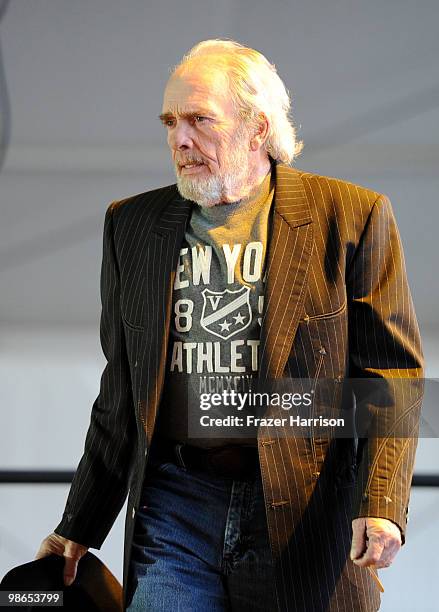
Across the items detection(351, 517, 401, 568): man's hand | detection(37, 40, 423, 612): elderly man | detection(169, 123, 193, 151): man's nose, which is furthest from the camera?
detection(169, 123, 193, 151): man's nose

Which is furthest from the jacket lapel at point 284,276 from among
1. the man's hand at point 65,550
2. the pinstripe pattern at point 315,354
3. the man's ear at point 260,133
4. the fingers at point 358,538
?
the man's hand at point 65,550

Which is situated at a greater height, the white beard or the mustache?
the mustache

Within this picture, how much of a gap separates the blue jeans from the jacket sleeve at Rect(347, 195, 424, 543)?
0.19m

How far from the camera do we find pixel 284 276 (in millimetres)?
1890

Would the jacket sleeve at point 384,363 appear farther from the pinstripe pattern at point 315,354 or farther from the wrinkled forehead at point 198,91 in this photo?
the wrinkled forehead at point 198,91

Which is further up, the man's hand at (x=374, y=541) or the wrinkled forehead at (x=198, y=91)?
the wrinkled forehead at (x=198, y=91)

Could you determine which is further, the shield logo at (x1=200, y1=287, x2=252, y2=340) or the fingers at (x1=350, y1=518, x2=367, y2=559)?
the shield logo at (x1=200, y1=287, x2=252, y2=340)

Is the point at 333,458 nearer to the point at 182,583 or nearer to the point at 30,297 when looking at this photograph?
the point at 182,583

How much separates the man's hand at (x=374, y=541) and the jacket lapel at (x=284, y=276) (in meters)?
0.29

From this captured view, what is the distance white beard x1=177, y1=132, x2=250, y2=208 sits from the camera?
1.99 metres

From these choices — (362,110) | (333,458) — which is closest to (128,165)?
(362,110)

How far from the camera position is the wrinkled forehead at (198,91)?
77.9 inches

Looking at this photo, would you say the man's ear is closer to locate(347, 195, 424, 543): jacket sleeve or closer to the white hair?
the white hair

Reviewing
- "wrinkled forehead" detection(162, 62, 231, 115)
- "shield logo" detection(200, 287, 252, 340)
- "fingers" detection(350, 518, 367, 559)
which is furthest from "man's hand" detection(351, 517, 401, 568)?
"wrinkled forehead" detection(162, 62, 231, 115)
